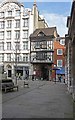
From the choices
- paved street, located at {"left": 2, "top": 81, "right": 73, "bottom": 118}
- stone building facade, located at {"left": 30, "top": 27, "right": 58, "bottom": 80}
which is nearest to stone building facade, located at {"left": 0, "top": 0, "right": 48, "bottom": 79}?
stone building facade, located at {"left": 30, "top": 27, "right": 58, "bottom": 80}

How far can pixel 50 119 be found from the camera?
1143cm

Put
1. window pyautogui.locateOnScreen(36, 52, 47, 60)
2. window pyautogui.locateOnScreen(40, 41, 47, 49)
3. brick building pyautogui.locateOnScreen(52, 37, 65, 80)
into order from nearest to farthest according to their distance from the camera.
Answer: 1. brick building pyautogui.locateOnScreen(52, 37, 65, 80)
2. window pyautogui.locateOnScreen(36, 52, 47, 60)
3. window pyautogui.locateOnScreen(40, 41, 47, 49)

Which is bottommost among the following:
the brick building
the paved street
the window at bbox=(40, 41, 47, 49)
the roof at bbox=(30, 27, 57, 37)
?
the paved street

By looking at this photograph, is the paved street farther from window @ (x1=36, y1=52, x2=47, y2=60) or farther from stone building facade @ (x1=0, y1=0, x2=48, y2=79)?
stone building facade @ (x1=0, y1=0, x2=48, y2=79)

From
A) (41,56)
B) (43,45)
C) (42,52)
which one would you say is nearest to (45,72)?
(41,56)

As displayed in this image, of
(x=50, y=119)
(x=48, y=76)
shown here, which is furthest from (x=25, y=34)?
(x=50, y=119)

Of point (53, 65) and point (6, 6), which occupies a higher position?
point (6, 6)

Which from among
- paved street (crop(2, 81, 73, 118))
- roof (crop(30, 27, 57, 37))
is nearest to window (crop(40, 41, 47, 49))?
roof (crop(30, 27, 57, 37))

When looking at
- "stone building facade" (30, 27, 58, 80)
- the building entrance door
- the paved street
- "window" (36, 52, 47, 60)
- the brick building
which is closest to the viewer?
the paved street

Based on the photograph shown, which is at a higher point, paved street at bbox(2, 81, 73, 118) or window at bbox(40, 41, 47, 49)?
window at bbox(40, 41, 47, 49)

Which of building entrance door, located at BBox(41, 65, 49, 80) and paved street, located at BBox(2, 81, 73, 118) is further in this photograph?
building entrance door, located at BBox(41, 65, 49, 80)

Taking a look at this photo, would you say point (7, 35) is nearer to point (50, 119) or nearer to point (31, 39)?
point (31, 39)

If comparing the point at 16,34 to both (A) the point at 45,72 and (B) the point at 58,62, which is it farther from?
(B) the point at 58,62

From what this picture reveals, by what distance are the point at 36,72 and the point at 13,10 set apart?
65.4 ft
